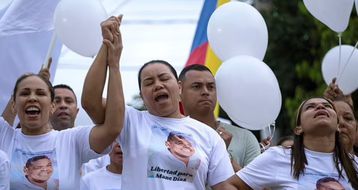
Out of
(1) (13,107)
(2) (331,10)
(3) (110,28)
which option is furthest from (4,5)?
(3) (110,28)

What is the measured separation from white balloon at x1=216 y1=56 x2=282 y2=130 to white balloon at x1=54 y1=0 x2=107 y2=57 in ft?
3.33

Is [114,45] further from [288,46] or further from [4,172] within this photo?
[288,46]

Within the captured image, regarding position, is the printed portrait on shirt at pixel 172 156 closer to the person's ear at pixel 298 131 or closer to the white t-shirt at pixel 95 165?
the person's ear at pixel 298 131

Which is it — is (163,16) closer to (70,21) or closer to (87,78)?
(70,21)

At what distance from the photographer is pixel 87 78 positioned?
476 centimetres

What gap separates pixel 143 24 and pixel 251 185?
9.10m

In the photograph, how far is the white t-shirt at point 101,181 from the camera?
598 cm

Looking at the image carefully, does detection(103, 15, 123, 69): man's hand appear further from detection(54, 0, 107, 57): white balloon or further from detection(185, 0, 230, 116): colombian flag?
detection(185, 0, 230, 116): colombian flag

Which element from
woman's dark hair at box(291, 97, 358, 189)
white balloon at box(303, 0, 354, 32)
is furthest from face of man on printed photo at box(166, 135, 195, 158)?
white balloon at box(303, 0, 354, 32)

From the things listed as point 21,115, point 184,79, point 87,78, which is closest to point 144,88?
point 87,78

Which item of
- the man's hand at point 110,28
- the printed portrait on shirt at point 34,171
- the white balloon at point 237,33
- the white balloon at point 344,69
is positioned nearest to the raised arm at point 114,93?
the man's hand at point 110,28

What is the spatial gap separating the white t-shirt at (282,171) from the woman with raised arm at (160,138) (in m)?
0.16

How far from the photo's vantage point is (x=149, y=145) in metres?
4.94

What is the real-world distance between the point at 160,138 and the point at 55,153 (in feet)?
2.25
